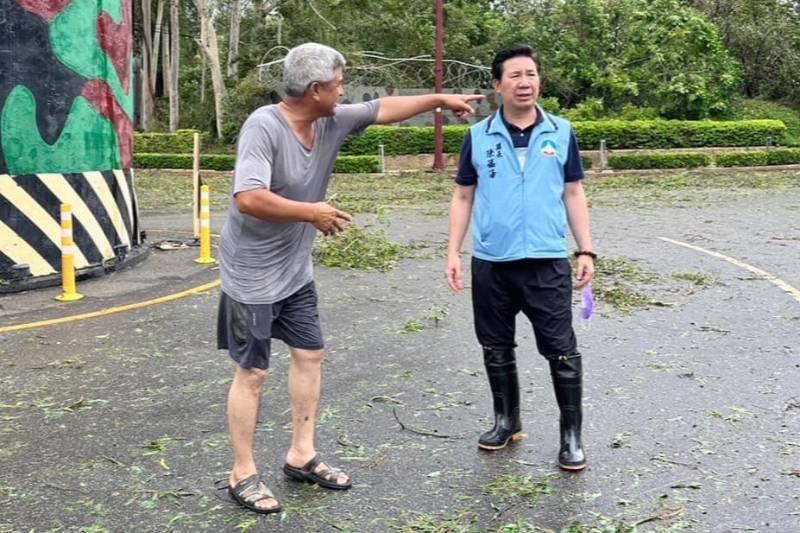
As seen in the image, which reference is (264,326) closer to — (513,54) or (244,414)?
(244,414)

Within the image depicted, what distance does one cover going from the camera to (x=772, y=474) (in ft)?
13.5

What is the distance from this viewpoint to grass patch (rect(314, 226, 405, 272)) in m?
10.4

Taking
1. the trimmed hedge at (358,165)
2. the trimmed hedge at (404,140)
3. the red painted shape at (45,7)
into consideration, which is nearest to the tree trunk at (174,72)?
the trimmed hedge at (404,140)

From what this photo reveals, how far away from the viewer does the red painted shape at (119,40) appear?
9.34 m

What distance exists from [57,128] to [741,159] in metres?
24.7

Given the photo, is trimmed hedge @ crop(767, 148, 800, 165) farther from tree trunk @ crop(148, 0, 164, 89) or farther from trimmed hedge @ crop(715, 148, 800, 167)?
tree trunk @ crop(148, 0, 164, 89)

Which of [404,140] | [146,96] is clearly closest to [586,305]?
[404,140]

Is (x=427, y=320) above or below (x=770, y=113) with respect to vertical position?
below

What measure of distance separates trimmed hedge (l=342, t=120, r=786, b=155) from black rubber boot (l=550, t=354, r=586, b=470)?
80.8 feet

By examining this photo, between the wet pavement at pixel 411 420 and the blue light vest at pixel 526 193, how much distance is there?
1074mm

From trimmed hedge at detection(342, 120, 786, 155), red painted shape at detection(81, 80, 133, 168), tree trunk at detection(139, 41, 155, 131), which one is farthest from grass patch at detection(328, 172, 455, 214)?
tree trunk at detection(139, 41, 155, 131)

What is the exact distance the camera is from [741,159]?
94.0ft

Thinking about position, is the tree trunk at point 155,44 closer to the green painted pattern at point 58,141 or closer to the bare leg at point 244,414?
the green painted pattern at point 58,141

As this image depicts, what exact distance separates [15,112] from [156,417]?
15.7 ft
